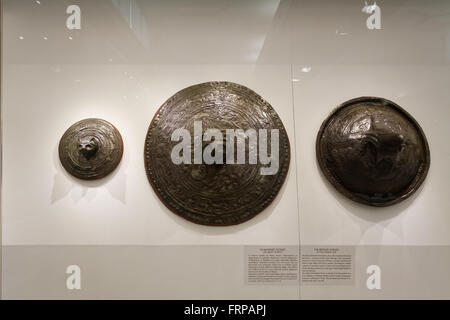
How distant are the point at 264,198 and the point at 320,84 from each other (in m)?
0.91

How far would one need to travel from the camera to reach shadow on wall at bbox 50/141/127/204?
1794 millimetres

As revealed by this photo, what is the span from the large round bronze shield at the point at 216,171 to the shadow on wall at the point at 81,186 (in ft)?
0.75

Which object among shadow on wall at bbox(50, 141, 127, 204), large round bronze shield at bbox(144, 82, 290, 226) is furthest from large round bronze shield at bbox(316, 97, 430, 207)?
shadow on wall at bbox(50, 141, 127, 204)

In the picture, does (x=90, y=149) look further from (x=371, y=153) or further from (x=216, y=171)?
(x=371, y=153)

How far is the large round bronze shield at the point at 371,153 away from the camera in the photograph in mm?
1758

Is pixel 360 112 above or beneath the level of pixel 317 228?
above

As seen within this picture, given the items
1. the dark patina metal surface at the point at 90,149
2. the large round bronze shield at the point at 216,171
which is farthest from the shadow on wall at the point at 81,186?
the large round bronze shield at the point at 216,171

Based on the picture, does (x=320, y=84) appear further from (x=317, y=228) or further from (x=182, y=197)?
(x=182, y=197)

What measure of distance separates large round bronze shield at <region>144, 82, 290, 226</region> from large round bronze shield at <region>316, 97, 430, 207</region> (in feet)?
1.13

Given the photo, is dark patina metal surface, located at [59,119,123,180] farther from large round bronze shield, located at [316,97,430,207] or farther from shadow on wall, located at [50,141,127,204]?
large round bronze shield, located at [316,97,430,207]

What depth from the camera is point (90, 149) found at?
1.80m

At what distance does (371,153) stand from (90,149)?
1.92 meters

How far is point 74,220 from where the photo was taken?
1.78m
